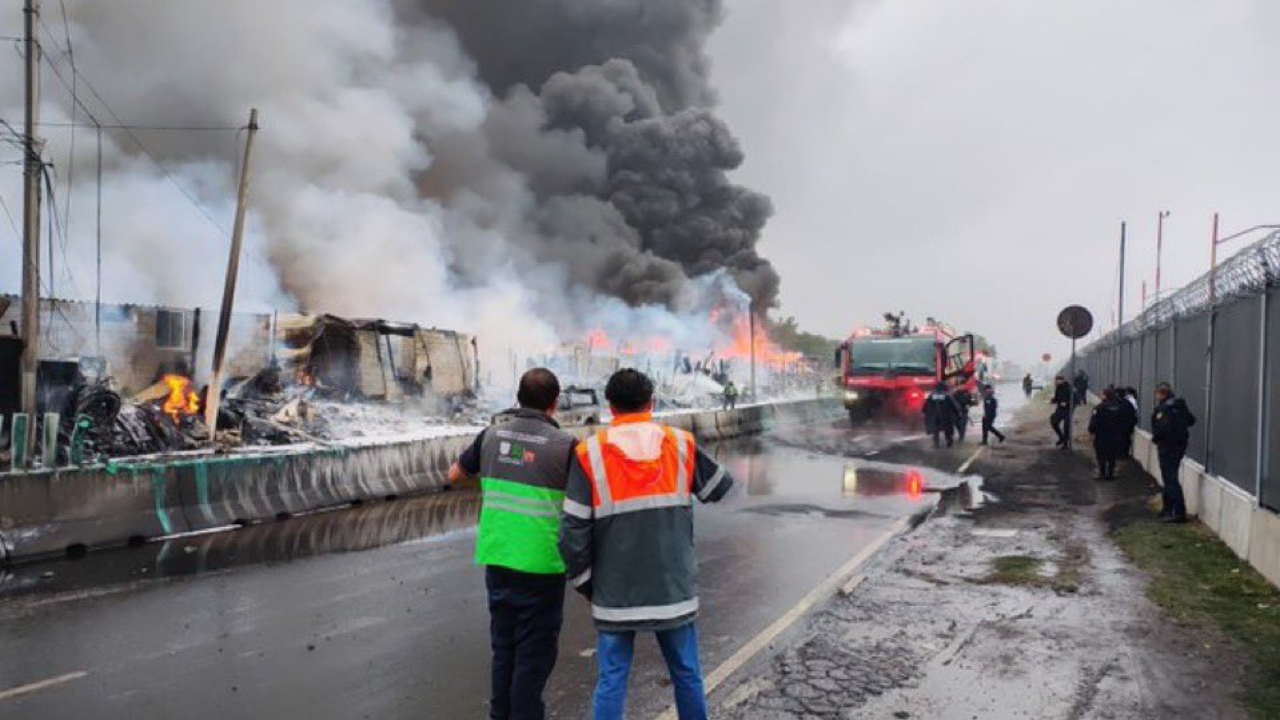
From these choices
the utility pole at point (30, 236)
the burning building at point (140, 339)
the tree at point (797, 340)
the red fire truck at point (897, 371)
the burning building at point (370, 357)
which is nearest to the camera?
the utility pole at point (30, 236)

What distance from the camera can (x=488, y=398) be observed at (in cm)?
2695

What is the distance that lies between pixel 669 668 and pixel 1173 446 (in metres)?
8.57

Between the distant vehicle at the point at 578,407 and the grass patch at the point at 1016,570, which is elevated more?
the distant vehicle at the point at 578,407

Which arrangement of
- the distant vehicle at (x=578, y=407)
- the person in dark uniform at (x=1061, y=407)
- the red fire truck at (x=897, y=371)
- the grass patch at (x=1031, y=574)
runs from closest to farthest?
the grass patch at (x=1031, y=574), the person in dark uniform at (x=1061, y=407), the distant vehicle at (x=578, y=407), the red fire truck at (x=897, y=371)

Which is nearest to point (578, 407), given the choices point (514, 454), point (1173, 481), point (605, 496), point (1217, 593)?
point (1173, 481)

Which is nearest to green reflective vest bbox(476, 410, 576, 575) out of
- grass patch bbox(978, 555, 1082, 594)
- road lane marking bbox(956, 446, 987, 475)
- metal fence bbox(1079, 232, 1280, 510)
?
grass patch bbox(978, 555, 1082, 594)

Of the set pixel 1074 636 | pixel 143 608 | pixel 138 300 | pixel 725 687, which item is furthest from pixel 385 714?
pixel 138 300

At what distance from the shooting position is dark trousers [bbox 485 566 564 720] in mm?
3346

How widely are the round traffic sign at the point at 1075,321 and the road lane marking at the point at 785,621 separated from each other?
13396 millimetres

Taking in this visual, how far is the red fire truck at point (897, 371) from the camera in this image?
2409 cm

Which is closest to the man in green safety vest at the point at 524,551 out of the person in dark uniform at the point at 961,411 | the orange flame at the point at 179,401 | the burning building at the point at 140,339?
the orange flame at the point at 179,401

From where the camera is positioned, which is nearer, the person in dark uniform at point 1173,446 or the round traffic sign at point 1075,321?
the person in dark uniform at point 1173,446

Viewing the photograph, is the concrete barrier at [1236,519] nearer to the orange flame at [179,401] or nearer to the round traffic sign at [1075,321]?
the round traffic sign at [1075,321]

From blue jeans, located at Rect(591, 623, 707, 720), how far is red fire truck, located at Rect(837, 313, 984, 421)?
→ 21.8 metres
